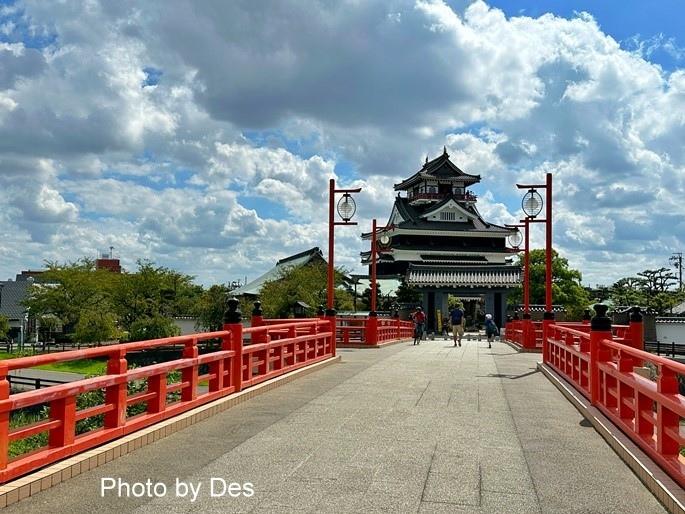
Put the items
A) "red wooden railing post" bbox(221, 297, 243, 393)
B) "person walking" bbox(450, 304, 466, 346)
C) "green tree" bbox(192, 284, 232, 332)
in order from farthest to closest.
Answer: "green tree" bbox(192, 284, 232, 332) → "person walking" bbox(450, 304, 466, 346) → "red wooden railing post" bbox(221, 297, 243, 393)

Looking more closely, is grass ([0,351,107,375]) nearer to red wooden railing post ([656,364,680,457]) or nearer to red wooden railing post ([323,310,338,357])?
red wooden railing post ([323,310,338,357])

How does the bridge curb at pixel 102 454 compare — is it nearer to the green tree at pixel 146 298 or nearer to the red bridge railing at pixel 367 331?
the red bridge railing at pixel 367 331

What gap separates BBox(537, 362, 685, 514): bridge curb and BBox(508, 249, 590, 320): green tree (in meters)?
50.0

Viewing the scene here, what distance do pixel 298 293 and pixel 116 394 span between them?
3731 centimetres

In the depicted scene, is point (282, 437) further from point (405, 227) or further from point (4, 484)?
point (405, 227)

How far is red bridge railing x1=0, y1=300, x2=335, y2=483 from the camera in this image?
19.0ft

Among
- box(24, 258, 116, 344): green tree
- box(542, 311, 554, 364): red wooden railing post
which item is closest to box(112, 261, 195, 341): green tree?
box(24, 258, 116, 344): green tree

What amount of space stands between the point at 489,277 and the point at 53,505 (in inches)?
1908

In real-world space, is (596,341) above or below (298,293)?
below

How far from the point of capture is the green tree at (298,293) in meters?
43.9

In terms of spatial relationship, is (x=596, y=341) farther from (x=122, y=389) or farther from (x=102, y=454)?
(x=102, y=454)

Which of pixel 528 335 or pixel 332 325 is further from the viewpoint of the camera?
pixel 528 335

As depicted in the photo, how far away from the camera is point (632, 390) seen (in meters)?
8.29

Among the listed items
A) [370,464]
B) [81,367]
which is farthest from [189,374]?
[81,367]
